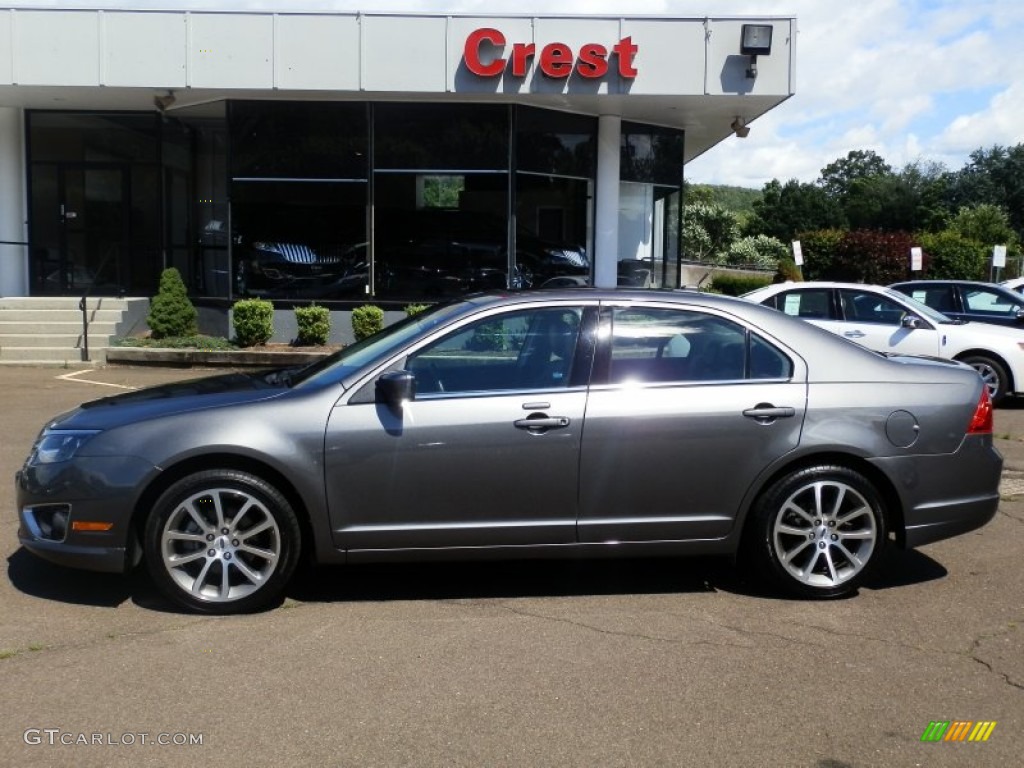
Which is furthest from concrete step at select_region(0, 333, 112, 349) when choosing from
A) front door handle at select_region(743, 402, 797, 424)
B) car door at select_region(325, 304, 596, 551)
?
front door handle at select_region(743, 402, 797, 424)

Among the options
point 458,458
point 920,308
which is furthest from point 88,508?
point 920,308

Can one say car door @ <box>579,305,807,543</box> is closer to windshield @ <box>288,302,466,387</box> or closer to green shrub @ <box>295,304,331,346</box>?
windshield @ <box>288,302,466,387</box>

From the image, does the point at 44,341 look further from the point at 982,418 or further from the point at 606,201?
the point at 982,418

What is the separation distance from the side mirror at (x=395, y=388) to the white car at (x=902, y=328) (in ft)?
26.5

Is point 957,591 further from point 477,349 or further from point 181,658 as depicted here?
point 181,658

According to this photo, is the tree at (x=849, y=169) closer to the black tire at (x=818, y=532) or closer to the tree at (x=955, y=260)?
the tree at (x=955, y=260)

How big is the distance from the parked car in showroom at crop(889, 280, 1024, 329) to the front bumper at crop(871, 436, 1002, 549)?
28.4 ft

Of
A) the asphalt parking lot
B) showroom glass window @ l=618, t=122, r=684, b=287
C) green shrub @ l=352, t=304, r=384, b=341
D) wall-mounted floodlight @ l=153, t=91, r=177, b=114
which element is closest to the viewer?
the asphalt parking lot

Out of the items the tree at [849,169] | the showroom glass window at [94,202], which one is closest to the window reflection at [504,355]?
the showroom glass window at [94,202]

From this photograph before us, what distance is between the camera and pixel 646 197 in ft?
63.8

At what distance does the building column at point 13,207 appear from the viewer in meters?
18.6

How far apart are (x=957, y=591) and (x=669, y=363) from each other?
206 cm

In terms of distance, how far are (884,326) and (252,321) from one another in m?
9.42

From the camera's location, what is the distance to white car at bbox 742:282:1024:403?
41.0 feet
